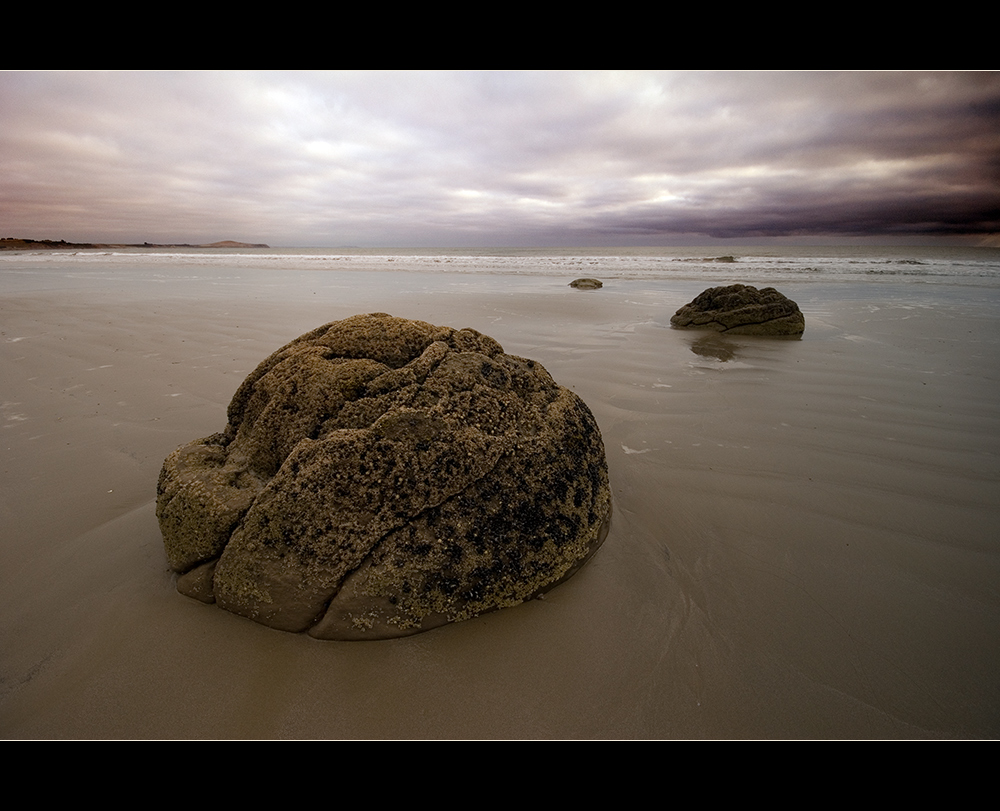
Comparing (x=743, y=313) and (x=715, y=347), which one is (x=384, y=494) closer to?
(x=715, y=347)

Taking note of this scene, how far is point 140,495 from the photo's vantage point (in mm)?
3229

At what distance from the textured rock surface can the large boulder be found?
738cm

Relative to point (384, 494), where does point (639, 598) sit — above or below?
below

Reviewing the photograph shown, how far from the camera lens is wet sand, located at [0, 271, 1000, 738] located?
72.6 inches

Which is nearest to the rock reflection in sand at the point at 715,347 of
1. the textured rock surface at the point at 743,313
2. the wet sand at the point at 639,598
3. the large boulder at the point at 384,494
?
the textured rock surface at the point at 743,313

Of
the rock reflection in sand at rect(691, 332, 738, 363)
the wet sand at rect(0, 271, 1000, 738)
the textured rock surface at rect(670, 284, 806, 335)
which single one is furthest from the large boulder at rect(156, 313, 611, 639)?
the textured rock surface at rect(670, 284, 806, 335)

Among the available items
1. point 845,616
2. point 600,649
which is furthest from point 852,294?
point 600,649

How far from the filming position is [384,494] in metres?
2.33

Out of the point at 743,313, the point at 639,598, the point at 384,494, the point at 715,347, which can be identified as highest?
the point at 743,313

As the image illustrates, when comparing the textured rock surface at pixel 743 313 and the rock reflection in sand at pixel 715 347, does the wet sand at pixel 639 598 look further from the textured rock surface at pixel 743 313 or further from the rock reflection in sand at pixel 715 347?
the textured rock surface at pixel 743 313

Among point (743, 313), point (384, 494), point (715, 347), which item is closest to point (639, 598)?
point (384, 494)

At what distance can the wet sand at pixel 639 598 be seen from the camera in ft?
6.05

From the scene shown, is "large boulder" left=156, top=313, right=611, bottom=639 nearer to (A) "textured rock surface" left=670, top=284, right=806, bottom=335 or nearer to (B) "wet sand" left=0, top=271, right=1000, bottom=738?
(B) "wet sand" left=0, top=271, right=1000, bottom=738

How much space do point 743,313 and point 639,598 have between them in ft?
27.4
